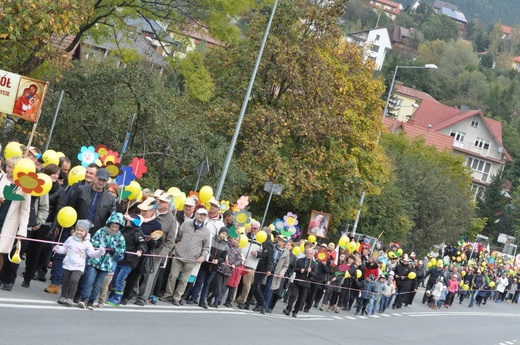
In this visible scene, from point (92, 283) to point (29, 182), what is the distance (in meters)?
1.95

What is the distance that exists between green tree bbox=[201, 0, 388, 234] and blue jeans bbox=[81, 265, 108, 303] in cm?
2224

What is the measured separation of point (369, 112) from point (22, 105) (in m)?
27.8

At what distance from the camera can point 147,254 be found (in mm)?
14484

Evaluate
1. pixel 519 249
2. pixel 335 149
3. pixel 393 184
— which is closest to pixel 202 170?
pixel 335 149

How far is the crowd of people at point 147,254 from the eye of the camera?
1285 centimetres

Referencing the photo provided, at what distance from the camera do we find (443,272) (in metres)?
39.1

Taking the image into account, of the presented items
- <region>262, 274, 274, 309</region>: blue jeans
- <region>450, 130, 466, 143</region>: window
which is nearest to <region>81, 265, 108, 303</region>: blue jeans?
<region>262, 274, 274, 309</region>: blue jeans

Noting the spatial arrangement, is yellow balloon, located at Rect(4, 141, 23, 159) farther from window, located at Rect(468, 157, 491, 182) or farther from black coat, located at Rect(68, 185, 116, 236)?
window, located at Rect(468, 157, 491, 182)

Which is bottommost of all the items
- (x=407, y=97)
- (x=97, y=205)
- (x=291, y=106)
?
(x=97, y=205)

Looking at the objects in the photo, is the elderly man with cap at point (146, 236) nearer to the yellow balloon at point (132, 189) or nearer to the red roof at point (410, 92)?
the yellow balloon at point (132, 189)

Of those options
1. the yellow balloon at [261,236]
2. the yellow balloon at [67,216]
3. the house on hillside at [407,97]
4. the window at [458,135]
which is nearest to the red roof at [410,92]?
the house on hillside at [407,97]

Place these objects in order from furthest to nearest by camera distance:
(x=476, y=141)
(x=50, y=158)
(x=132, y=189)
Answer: (x=476, y=141)
(x=132, y=189)
(x=50, y=158)

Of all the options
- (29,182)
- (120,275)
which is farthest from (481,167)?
(29,182)

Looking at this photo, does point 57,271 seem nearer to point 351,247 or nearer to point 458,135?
point 351,247
